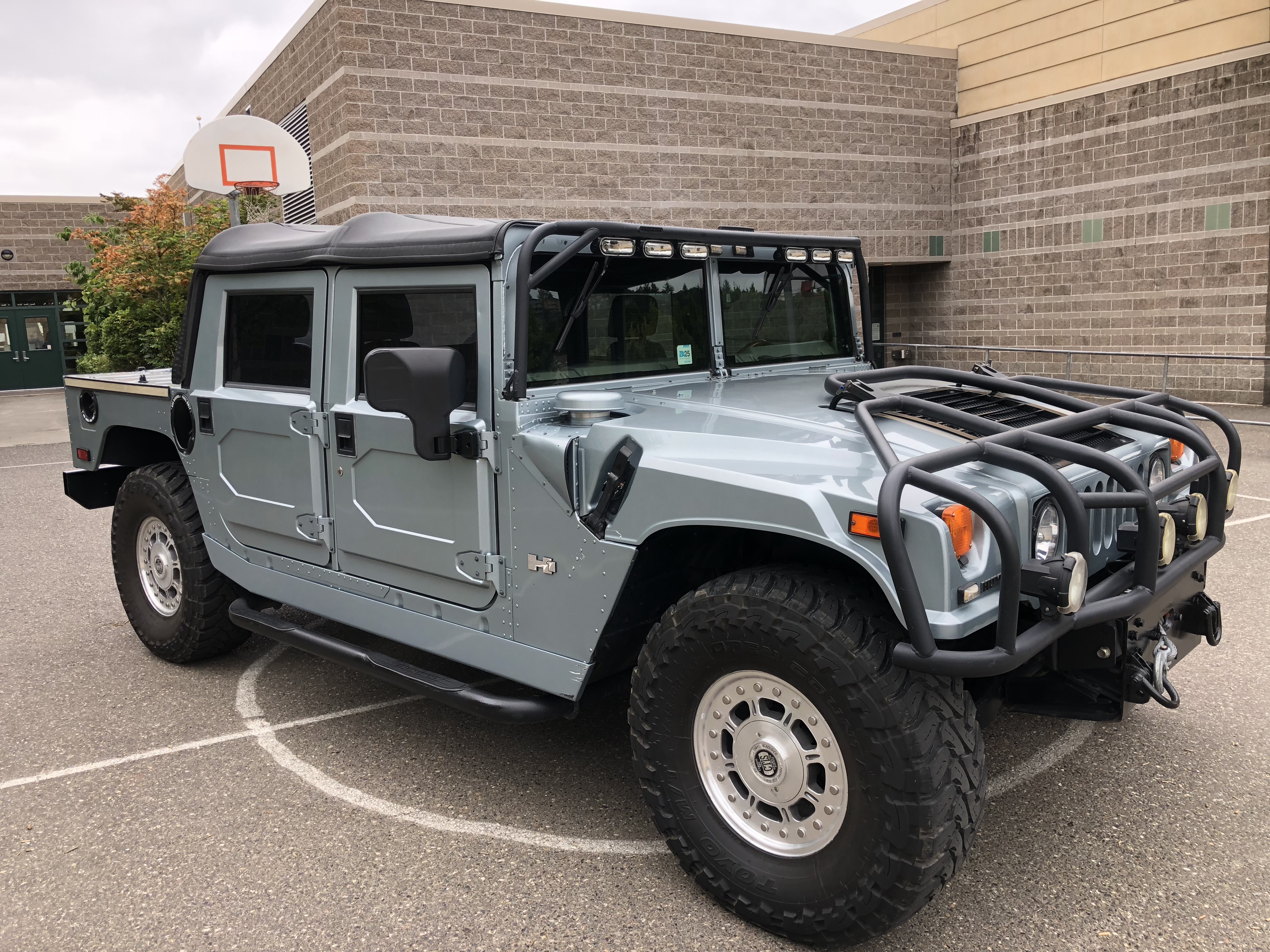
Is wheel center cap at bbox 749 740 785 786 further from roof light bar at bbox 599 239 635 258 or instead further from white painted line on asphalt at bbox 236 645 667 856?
roof light bar at bbox 599 239 635 258

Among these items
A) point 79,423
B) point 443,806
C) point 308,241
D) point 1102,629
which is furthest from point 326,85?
point 1102,629

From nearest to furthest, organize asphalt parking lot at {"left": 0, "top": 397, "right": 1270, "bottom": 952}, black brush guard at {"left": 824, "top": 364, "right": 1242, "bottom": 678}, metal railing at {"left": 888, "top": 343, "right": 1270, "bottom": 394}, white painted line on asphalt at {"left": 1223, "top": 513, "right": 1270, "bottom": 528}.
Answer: black brush guard at {"left": 824, "top": 364, "right": 1242, "bottom": 678}
asphalt parking lot at {"left": 0, "top": 397, "right": 1270, "bottom": 952}
white painted line on asphalt at {"left": 1223, "top": 513, "right": 1270, "bottom": 528}
metal railing at {"left": 888, "top": 343, "right": 1270, "bottom": 394}

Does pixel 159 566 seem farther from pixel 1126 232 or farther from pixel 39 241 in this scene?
pixel 39 241

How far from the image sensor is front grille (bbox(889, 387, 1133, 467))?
3.27 m

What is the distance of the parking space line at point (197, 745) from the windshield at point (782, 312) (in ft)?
7.55

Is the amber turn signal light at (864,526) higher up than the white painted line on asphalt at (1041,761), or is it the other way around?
the amber turn signal light at (864,526)

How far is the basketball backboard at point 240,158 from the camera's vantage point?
12.6 meters

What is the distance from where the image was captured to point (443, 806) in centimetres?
369

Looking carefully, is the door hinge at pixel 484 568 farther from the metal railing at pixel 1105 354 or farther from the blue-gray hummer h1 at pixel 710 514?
the metal railing at pixel 1105 354

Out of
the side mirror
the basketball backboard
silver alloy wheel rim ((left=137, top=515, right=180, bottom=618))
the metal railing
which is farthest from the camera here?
the metal railing

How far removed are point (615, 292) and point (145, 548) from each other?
3.22 meters

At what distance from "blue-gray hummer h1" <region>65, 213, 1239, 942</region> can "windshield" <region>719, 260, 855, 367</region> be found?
17 mm

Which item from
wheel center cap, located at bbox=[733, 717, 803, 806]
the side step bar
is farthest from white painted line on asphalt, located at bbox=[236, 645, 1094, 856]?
wheel center cap, located at bbox=[733, 717, 803, 806]

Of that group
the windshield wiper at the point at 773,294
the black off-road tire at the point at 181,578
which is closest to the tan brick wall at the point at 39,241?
the black off-road tire at the point at 181,578
